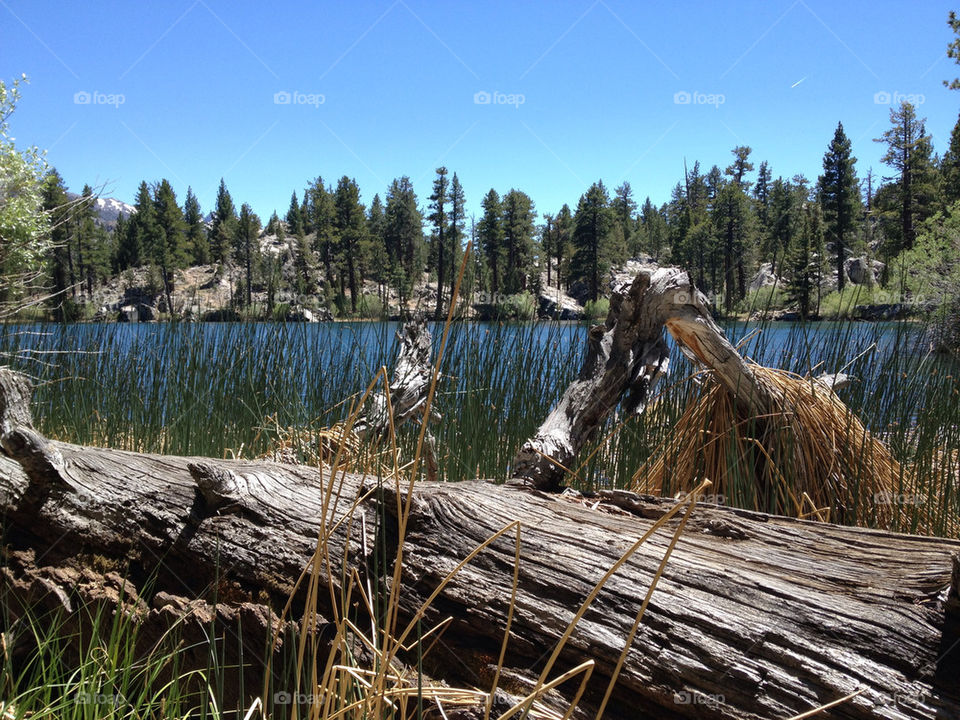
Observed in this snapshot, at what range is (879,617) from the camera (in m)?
1.07

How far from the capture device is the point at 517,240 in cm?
2323

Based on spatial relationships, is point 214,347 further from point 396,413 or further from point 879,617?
point 879,617

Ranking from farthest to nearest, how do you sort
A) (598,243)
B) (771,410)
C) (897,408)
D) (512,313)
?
(598,243)
(512,313)
(897,408)
(771,410)

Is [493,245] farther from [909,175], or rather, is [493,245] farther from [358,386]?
[909,175]

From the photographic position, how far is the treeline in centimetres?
386

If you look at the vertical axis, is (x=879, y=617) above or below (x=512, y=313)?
below

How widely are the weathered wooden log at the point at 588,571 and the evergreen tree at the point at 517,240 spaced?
109 inches

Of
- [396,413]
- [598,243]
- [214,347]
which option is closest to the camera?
[396,413]

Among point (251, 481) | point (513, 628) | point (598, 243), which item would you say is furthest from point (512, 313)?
point (598, 243)

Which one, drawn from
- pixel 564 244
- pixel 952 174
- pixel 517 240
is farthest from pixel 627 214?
pixel 564 244

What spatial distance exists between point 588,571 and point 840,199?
1124 centimetres

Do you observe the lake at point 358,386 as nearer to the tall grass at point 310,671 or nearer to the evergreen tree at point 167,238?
the evergreen tree at point 167,238

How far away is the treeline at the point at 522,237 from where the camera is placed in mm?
3863

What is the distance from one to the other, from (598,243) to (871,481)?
80.0 feet
